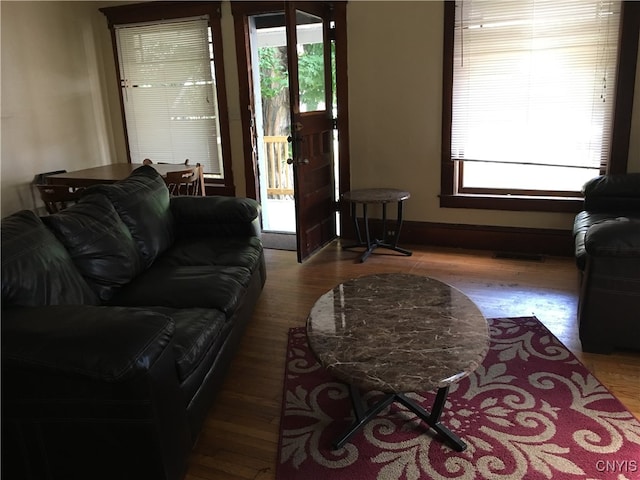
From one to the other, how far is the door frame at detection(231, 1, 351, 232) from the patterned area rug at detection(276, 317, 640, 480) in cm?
249

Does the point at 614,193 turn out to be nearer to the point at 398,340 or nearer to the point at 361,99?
the point at 361,99

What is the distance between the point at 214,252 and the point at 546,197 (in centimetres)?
271

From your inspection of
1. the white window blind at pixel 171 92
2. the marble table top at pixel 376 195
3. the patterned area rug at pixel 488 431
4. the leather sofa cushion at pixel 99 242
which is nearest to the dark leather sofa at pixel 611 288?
the patterned area rug at pixel 488 431

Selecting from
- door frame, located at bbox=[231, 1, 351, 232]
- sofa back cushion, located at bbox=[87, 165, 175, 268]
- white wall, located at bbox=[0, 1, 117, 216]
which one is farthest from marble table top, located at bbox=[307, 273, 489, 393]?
white wall, located at bbox=[0, 1, 117, 216]

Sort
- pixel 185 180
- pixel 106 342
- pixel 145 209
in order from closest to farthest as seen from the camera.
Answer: pixel 106 342, pixel 145 209, pixel 185 180

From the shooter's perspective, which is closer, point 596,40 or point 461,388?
point 461,388

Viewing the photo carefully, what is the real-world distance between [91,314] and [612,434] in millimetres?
2003

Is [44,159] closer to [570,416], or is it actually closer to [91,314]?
[91,314]

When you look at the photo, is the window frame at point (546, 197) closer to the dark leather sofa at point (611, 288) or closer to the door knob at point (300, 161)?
the door knob at point (300, 161)

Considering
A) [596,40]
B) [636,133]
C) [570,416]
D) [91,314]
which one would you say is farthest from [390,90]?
[91,314]

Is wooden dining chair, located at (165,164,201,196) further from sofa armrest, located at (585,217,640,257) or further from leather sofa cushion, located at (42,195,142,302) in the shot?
sofa armrest, located at (585,217,640,257)

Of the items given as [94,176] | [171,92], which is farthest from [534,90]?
[94,176]

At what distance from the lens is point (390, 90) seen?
4.37 meters

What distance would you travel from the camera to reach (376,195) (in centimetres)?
420
